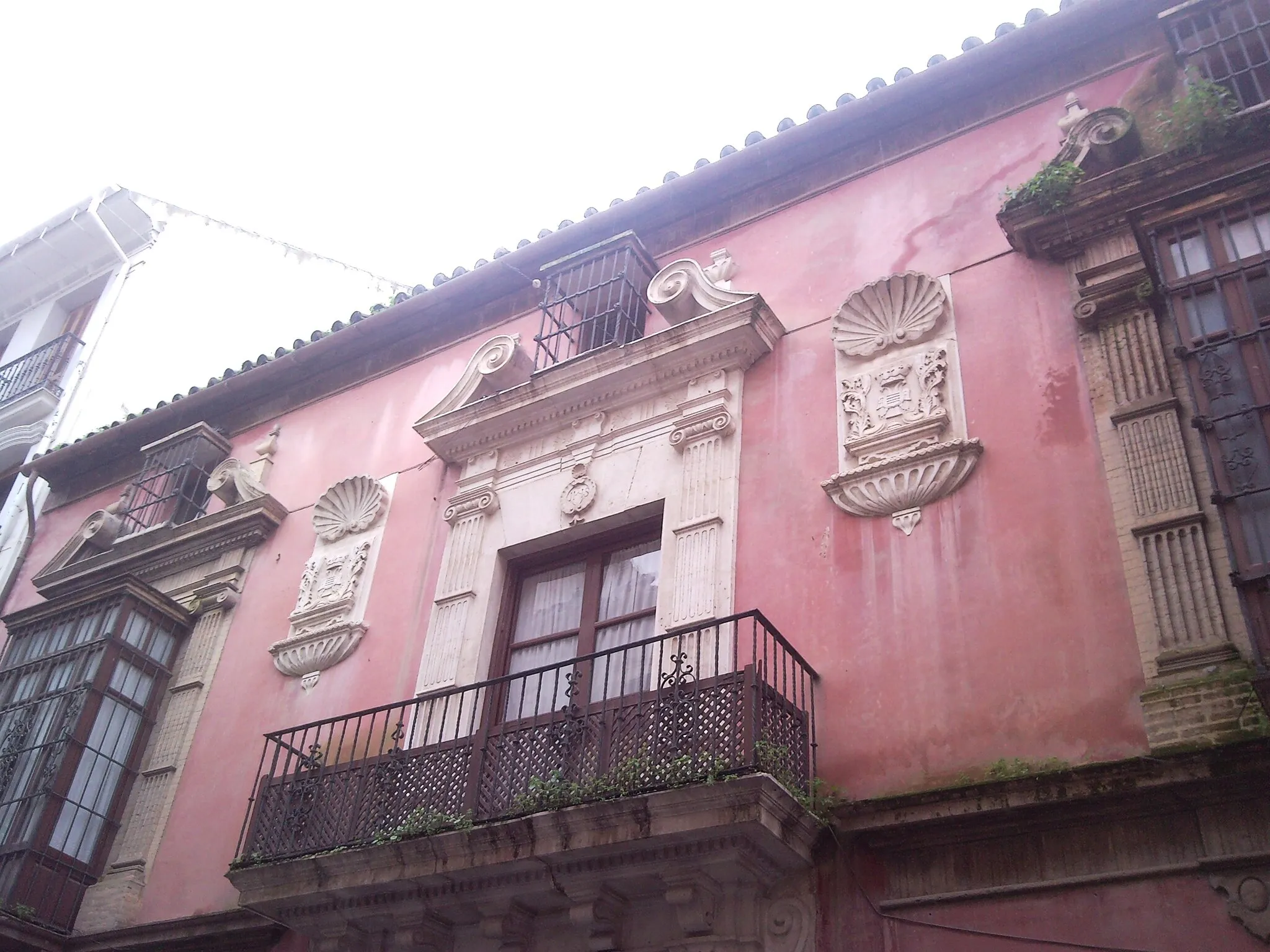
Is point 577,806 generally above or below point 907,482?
below

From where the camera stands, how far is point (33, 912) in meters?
9.41

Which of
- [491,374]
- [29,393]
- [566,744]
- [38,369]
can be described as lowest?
[566,744]

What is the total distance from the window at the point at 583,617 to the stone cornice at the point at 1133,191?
10.6 ft

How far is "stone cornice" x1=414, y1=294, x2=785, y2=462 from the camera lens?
9102mm

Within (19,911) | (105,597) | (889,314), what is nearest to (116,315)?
(105,597)

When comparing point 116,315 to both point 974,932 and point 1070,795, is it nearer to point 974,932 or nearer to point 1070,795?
point 974,932

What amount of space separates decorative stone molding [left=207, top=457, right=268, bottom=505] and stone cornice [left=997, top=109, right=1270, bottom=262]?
723 centimetres

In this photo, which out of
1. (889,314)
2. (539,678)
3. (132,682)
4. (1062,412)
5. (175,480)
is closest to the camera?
(1062,412)

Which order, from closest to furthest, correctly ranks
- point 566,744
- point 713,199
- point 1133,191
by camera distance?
1. point 566,744
2. point 1133,191
3. point 713,199

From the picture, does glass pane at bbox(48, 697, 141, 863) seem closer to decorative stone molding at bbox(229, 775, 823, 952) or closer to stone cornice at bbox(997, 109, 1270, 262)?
decorative stone molding at bbox(229, 775, 823, 952)

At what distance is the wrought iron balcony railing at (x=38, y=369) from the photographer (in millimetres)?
15641

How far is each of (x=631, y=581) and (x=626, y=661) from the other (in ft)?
2.78

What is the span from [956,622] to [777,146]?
465 centimetres

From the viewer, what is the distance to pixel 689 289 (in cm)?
972
